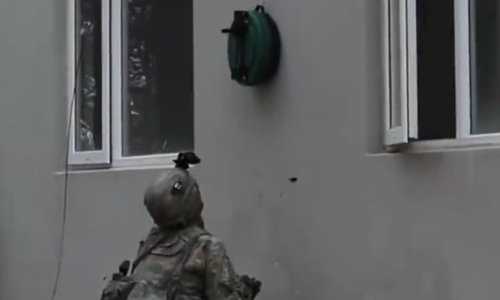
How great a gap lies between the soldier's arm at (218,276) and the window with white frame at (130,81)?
154 centimetres

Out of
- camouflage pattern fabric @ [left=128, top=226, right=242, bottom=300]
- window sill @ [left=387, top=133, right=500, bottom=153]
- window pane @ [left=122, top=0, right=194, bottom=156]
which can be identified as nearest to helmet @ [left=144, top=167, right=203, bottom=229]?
camouflage pattern fabric @ [left=128, top=226, right=242, bottom=300]

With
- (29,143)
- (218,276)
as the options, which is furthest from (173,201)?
(29,143)

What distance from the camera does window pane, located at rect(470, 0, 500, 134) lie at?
5.10m

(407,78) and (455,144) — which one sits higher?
(407,78)

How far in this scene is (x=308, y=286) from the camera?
18.8 feet

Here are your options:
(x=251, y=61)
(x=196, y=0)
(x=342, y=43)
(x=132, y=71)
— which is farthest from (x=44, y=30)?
(x=342, y=43)

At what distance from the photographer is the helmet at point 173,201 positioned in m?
5.38

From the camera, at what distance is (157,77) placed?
23.1 feet

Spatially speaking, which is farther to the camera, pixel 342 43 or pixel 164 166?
pixel 164 166

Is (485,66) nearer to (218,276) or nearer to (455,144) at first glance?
(455,144)

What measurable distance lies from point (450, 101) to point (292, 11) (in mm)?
1063

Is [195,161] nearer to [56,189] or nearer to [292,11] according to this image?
[292,11]

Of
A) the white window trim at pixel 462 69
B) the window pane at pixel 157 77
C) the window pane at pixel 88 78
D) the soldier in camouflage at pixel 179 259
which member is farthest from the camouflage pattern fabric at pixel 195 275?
the window pane at pixel 88 78

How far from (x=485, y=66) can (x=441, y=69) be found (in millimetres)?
230
